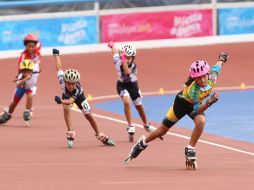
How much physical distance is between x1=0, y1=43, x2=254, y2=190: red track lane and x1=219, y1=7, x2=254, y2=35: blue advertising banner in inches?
186

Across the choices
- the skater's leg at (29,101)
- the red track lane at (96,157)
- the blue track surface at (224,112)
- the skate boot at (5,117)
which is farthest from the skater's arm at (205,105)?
the skate boot at (5,117)

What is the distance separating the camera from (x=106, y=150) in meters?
16.7

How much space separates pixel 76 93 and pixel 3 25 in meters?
12.9

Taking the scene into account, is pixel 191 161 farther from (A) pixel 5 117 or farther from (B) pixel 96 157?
(A) pixel 5 117

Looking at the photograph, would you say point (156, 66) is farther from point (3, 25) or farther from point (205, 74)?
point (205, 74)

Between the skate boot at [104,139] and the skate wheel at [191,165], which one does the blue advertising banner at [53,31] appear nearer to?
the skate boot at [104,139]

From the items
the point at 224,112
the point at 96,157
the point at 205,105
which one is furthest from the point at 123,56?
the point at 224,112

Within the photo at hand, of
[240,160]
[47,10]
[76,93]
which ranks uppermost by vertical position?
[47,10]

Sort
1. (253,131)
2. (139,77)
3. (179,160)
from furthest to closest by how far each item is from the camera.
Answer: (139,77) → (253,131) → (179,160)

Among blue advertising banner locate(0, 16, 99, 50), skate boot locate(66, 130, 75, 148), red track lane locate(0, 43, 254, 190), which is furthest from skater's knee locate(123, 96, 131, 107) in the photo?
blue advertising banner locate(0, 16, 99, 50)

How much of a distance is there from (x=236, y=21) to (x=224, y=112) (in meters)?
9.92

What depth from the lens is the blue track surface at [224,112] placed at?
20.2m

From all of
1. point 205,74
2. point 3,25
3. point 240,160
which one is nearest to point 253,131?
point 240,160

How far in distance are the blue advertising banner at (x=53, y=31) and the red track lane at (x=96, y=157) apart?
75.4 inches
